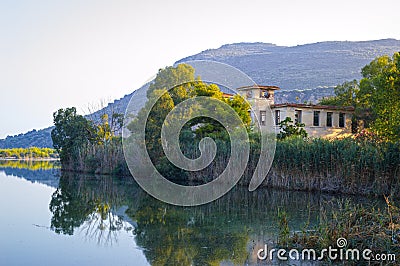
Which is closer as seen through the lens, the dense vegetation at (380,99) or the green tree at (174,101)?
the dense vegetation at (380,99)

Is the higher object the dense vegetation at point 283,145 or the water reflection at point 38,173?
the dense vegetation at point 283,145

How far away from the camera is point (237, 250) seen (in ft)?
22.5

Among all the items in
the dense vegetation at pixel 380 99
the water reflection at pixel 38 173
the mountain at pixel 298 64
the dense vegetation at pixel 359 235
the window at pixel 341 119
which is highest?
the mountain at pixel 298 64

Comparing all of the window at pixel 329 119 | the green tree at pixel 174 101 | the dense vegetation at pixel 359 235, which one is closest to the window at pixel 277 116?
the window at pixel 329 119

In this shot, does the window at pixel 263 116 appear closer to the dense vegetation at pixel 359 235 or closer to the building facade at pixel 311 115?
the building facade at pixel 311 115

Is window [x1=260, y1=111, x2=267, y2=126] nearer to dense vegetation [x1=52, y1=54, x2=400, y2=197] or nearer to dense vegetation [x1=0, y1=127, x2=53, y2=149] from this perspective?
dense vegetation [x1=52, y1=54, x2=400, y2=197]

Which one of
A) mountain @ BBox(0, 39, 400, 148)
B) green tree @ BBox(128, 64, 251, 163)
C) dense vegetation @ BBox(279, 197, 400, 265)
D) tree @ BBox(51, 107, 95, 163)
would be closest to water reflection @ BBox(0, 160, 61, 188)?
tree @ BBox(51, 107, 95, 163)

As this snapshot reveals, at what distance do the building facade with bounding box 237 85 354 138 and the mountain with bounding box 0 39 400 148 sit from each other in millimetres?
31156

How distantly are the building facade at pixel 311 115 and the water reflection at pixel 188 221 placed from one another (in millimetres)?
13175

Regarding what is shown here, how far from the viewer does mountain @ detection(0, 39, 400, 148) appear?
71188 mm

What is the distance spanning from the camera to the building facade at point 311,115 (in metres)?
28.1

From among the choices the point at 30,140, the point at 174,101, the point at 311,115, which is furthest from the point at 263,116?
the point at 30,140

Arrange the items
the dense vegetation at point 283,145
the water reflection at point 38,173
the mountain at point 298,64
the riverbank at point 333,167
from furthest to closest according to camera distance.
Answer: the mountain at point 298,64 < the water reflection at point 38,173 < the dense vegetation at point 283,145 < the riverbank at point 333,167

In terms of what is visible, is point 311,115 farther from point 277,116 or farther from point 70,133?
point 70,133
